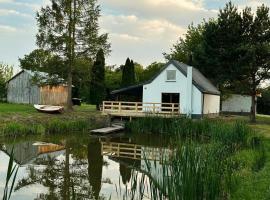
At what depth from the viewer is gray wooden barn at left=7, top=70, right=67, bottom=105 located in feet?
121

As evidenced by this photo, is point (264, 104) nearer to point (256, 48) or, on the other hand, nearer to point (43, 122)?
point (256, 48)

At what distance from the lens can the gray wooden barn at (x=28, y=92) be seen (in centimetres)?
3684

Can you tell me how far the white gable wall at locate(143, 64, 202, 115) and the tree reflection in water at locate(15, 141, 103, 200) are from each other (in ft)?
50.3

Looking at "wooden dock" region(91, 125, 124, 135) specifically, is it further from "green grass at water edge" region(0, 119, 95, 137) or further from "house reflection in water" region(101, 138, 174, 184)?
"house reflection in water" region(101, 138, 174, 184)

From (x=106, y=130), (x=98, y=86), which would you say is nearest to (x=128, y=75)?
(x=98, y=86)

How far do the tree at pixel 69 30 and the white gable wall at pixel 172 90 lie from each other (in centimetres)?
563

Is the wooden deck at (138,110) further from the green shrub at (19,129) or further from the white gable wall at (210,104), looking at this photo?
the green shrub at (19,129)

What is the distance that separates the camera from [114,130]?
2683 centimetres

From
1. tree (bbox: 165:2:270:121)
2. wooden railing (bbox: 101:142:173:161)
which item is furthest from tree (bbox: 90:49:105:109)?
wooden railing (bbox: 101:142:173:161)

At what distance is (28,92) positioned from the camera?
37.3 metres

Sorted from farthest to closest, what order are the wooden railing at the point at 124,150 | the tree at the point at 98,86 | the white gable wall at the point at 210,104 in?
1. the tree at the point at 98,86
2. the white gable wall at the point at 210,104
3. the wooden railing at the point at 124,150

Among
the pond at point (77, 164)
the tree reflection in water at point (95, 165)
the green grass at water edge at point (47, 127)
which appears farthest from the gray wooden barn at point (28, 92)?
the tree reflection in water at point (95, 165)

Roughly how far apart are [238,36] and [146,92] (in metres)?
8.74

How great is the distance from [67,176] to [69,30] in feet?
A: 63.2
